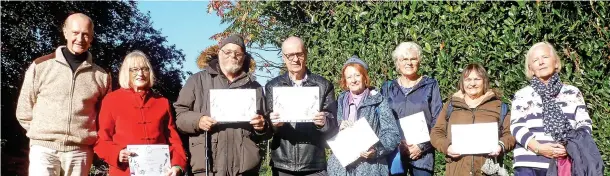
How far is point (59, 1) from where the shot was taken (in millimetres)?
12938

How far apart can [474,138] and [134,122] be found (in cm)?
274

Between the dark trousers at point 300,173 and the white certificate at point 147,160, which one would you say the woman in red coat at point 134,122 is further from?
the dark trousers at point 300,173

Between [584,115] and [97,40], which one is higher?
[97,40]

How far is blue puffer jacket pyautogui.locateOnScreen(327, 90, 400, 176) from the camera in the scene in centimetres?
484

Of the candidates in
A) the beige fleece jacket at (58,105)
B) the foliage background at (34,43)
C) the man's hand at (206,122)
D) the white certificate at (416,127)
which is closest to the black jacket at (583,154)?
the white certificate at (416,127)

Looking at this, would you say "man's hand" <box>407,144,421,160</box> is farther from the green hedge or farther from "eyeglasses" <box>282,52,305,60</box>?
"eyeglasses" <box>282,52,305,60</box>

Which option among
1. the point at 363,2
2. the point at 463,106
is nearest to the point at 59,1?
the point at 363,2

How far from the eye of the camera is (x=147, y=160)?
4578 mm

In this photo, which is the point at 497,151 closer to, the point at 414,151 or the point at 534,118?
the point at 534,118

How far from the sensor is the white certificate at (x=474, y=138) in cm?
463

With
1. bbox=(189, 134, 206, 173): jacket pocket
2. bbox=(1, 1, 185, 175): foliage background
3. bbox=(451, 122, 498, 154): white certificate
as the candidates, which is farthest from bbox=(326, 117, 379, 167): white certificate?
bbox=(1, 1, 185, 175): foliage background

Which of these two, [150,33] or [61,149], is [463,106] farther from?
[150,33]

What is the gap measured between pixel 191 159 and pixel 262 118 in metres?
0.71

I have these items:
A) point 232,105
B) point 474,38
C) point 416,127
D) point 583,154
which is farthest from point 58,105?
point 583,154
